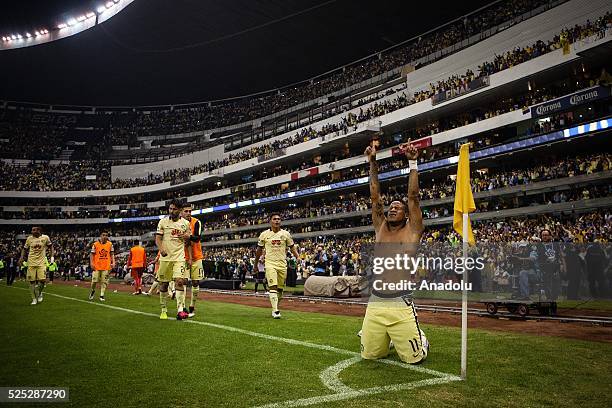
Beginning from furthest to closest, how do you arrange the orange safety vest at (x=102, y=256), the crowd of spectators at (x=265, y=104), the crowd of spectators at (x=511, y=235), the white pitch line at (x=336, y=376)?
the crowd of spectators at (x=265, y=104) < the crowd of spectators at (x=511, y=235) < the orange safety vest at (x=102, y=256) < the white pitch line at (x=336, y=376)

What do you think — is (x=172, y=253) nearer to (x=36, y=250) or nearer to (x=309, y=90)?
(x=36, y=250)

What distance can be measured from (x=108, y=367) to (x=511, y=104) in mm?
33794

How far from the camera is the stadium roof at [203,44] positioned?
47562mm

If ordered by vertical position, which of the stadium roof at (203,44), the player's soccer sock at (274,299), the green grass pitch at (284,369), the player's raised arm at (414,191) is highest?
the stadium roof at (203,44)

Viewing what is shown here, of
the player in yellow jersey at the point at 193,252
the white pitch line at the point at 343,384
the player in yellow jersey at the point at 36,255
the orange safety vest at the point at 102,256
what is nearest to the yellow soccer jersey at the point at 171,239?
the player in yellow jersey at the point at 193,252

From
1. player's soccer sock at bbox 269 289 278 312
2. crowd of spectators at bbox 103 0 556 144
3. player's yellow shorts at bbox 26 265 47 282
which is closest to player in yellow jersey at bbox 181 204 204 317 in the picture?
player's soccer sock at bbox 269 289 278 312

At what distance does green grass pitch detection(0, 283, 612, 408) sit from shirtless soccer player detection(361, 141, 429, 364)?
0.20m

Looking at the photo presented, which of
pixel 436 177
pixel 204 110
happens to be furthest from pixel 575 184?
pixel 204 110

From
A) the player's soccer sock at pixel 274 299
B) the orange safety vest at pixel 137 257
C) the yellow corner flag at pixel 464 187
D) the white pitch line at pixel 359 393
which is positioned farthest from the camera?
the orange safety vest at pixel 137 257

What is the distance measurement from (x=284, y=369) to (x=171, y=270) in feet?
18.2

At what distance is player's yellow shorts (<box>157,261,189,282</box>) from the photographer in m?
9.62

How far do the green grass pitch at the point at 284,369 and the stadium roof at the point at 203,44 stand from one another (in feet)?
147

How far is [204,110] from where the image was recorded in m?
76.4

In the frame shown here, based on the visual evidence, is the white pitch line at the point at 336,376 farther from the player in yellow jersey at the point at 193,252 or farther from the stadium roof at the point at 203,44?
the stadium roof at the point at 203,44
